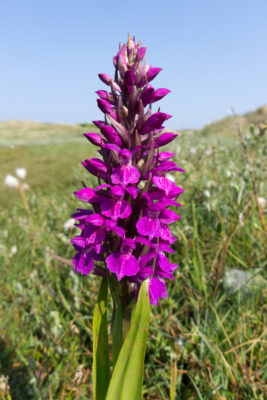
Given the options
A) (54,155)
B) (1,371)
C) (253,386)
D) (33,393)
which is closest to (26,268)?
(1,371)

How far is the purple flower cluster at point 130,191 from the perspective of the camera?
1394 mm

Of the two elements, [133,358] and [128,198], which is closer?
[133,358]

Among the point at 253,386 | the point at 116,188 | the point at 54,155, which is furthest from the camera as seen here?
the point at 54,155

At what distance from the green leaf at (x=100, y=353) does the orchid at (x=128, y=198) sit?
2.1 inches

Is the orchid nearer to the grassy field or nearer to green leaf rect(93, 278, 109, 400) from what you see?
green leaf rect(93, 278, 109, 400)

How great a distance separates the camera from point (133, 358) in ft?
3.88

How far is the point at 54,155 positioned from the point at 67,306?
537 inches

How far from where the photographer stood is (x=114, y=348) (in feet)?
4.80

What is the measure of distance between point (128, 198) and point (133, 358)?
67cm

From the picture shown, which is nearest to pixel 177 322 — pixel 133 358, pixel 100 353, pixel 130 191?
pixel 100 353

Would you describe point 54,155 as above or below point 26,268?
above

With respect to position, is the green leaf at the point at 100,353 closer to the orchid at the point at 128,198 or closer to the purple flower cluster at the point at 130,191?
the orchid at the point at 128,198

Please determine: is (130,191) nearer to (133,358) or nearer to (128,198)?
(128,198)

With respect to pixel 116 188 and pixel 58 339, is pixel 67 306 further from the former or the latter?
pixel 116 188
